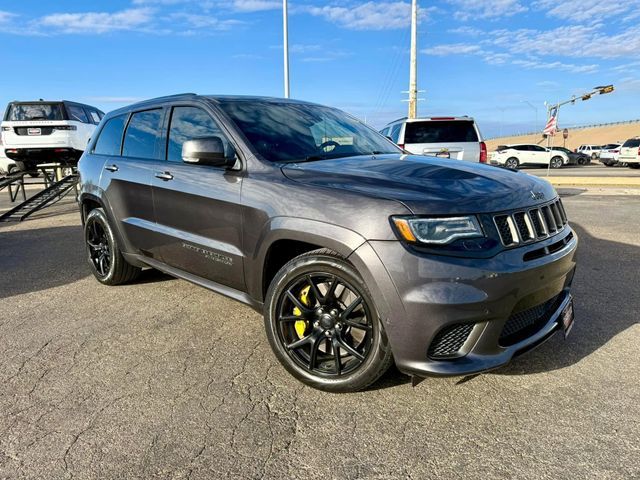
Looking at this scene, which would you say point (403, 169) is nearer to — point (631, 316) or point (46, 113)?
point (631, 316)

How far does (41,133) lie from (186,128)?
423 inches

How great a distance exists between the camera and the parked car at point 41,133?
12.5 metres

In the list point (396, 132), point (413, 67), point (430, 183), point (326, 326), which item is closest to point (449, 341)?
point (326, 326)

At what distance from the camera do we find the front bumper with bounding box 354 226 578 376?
2.37 meters

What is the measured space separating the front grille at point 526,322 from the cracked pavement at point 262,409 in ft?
1.19

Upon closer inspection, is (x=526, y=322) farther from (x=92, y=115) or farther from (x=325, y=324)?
(x=92, y=115)

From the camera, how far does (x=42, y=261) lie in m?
6.26

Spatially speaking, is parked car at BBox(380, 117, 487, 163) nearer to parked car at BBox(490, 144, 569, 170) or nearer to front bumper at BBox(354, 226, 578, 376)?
front bumper at BBox(354, 226, 578, 376)

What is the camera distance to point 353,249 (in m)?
2.55

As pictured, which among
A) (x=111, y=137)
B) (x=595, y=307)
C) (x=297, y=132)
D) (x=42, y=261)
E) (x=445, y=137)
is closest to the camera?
(x=297, y=132)

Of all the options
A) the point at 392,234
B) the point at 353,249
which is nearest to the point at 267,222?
the point at 353,249

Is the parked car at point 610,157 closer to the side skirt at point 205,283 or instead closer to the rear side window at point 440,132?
the rear side window at point 440,132

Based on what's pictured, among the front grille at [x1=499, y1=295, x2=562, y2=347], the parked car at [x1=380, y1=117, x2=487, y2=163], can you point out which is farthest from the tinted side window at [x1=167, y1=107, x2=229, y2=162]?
the parked car at [x1=380, y1=117, x2=487, y2=163]

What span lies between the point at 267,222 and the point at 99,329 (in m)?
1.81
